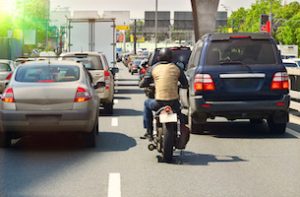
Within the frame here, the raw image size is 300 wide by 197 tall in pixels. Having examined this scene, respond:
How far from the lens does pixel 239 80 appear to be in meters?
14.1

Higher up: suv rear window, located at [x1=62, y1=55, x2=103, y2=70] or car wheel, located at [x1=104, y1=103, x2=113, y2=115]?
suv rear window, located at [x1=62, y1=55, x2=103, y2=70]

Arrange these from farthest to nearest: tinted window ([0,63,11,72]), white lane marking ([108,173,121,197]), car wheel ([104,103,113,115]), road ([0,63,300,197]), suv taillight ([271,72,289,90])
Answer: tinted window ([0,63,11,72]) < car wheel ([104,103,113,115]) < suv taillight ([271,72,289,90]) < road ([0,63,300,197]) < white lane marking ([108,173,121,197])

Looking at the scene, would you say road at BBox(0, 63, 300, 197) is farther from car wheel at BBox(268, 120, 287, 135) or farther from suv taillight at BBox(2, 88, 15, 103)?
suv taillight at BBox(2, 88, 15, 103)

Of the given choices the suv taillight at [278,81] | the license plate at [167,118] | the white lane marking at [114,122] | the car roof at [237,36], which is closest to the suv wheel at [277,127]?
the suv taillight at [278,81]

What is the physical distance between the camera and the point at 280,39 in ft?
400

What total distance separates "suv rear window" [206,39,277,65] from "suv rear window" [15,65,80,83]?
2729 mm

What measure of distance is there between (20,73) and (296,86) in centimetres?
1030

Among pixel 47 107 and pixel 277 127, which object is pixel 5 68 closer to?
pixel 277 127

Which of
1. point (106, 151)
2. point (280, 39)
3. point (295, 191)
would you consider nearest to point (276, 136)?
point (106, 151)

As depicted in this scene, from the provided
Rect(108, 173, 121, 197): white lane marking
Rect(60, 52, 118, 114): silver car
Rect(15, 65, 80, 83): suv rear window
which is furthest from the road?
Rect(60, 52, 118, 114): silver car

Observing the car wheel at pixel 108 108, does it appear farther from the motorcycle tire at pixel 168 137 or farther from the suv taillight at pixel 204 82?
the motorcycle tire at pixel 168 137

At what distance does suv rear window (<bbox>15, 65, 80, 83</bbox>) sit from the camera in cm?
1274

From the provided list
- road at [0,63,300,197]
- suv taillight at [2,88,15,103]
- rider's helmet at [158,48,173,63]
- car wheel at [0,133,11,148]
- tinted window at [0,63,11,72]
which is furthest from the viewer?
tinted window at [0,63,11,72]

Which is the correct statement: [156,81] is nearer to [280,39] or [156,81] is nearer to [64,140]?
[64,140]
